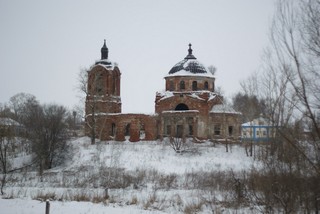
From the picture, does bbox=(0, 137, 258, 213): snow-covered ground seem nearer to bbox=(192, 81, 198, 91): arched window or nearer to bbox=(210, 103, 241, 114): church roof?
bbox=(210, 103, 241, 114): church roof

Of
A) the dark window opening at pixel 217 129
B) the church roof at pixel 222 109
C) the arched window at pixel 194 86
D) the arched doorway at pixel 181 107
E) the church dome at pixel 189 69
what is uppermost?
the church dome at pixel 189 69

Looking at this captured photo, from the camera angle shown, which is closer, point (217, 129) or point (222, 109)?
point (217, 129)

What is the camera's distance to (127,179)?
21.7 metres

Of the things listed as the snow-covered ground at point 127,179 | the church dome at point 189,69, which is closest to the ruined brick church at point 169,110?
the church dome at point 189,69

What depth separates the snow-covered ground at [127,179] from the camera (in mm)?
14992

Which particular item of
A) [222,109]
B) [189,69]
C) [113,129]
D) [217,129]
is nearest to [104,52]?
[113,129]

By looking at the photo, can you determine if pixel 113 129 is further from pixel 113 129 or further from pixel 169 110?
pixel 169 110

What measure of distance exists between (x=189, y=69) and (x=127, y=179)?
18996mm

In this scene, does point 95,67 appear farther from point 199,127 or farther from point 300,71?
point 300,71

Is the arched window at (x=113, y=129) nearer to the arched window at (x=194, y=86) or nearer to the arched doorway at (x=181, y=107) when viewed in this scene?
the arched doorway at (x=181, y=107)

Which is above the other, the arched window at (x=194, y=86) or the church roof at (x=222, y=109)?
the arched window at (x=194, y=86)

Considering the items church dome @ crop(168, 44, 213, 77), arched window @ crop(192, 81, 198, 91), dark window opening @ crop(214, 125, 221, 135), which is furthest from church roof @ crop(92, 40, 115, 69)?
dark window opening @ crop(214, 125, 221, 135)

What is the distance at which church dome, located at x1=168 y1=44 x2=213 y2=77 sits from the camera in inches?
→ 1483

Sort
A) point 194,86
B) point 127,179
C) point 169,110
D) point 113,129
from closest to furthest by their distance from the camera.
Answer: point 127,179 → point 169,110 → point 113,129 → point 194,86
